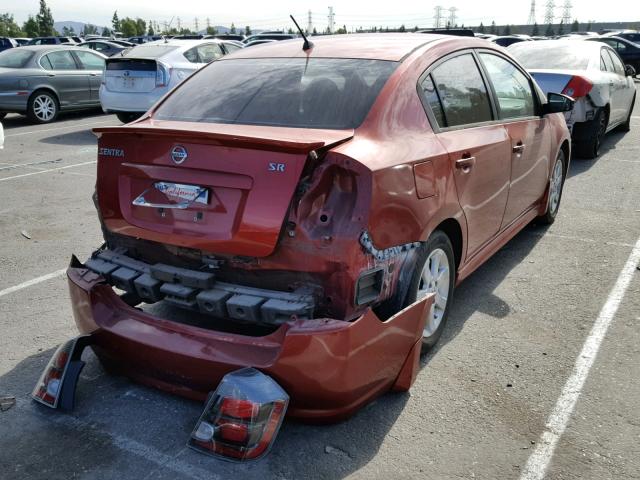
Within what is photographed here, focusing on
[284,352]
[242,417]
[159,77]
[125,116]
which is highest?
[159,77]

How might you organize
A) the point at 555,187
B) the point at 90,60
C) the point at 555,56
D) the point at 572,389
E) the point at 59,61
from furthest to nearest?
1. the point at 90,60
2. the point at 59,61
3. the point at 555,56
4. the point at 555,187
5. the point at 572,389

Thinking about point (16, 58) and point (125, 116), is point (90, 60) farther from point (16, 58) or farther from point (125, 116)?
point (125, 116)

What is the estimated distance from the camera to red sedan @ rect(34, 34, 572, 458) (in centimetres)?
279

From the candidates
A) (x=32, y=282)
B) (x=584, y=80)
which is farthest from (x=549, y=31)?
(x=32, y=282)

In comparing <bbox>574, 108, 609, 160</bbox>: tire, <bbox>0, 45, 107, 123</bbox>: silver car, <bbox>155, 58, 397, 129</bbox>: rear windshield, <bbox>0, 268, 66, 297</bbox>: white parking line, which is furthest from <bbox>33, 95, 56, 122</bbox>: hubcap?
<bbox>155, 58, 397, 129</bbox>: rear windshield

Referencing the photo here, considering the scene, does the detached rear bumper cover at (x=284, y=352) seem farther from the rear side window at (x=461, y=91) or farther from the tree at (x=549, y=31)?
the tree at (x=549, y=31)

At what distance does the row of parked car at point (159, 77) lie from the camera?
28.8 ft

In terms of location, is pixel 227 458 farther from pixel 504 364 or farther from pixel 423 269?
pixel 504 364

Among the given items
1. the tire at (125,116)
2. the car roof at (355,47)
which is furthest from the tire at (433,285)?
the tire at (125,116)

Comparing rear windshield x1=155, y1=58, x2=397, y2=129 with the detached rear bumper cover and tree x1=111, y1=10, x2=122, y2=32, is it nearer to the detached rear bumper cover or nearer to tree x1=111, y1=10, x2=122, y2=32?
the detached rear bumper cover

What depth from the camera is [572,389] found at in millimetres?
3352

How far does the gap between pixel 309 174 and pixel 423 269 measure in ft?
2.84

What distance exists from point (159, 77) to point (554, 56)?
6.83m

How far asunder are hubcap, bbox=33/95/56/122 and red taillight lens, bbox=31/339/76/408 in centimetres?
1166
